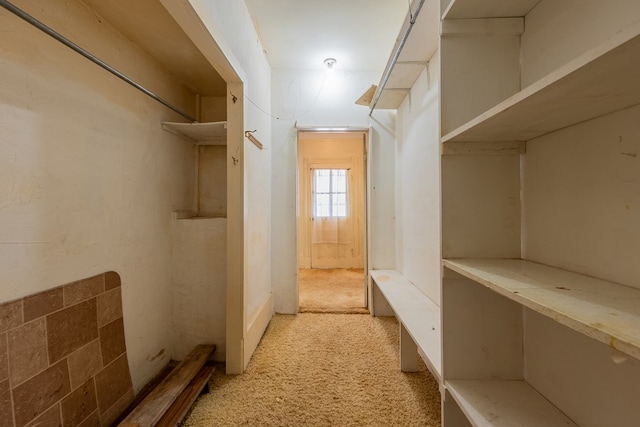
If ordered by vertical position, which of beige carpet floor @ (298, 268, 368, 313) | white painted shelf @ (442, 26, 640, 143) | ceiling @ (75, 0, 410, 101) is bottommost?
beige carpet floor @ (298, 268, 368, 313)

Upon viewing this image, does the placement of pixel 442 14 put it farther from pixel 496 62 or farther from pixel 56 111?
pixel 56 111

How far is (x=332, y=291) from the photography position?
3475 mm

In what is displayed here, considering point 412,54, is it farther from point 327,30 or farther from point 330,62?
point 330,62

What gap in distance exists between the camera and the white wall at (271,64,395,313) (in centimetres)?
272

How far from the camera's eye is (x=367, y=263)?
9.29 feet

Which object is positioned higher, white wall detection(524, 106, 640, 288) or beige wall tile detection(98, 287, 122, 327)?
white wall detection(524, 106, 640, 288)

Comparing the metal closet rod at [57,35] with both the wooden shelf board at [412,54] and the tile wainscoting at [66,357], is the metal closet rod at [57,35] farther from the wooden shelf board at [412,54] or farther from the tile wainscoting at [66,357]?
the wooden shelf board at [412,54]

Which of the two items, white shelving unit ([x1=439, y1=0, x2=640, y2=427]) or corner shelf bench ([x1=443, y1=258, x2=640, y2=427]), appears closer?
corner shelf bench ([x1=443, y1=258, x2=640, y2=427])

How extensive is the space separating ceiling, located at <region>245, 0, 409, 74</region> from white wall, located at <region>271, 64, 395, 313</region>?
15 cm

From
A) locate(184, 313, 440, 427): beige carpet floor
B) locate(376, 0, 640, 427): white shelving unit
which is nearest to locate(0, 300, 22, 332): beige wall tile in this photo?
locate(184, 313, 440, 427): beige carpet floor

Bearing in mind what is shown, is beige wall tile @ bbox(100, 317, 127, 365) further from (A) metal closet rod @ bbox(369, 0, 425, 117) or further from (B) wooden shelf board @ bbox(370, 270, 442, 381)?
(A) metal closet rod @ bbox(369, 0, 425, 117)

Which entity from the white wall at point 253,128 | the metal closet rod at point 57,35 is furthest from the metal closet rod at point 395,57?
the metal closet rod at point 57,35

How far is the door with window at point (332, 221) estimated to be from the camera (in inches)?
195

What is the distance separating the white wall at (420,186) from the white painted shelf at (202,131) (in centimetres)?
154
